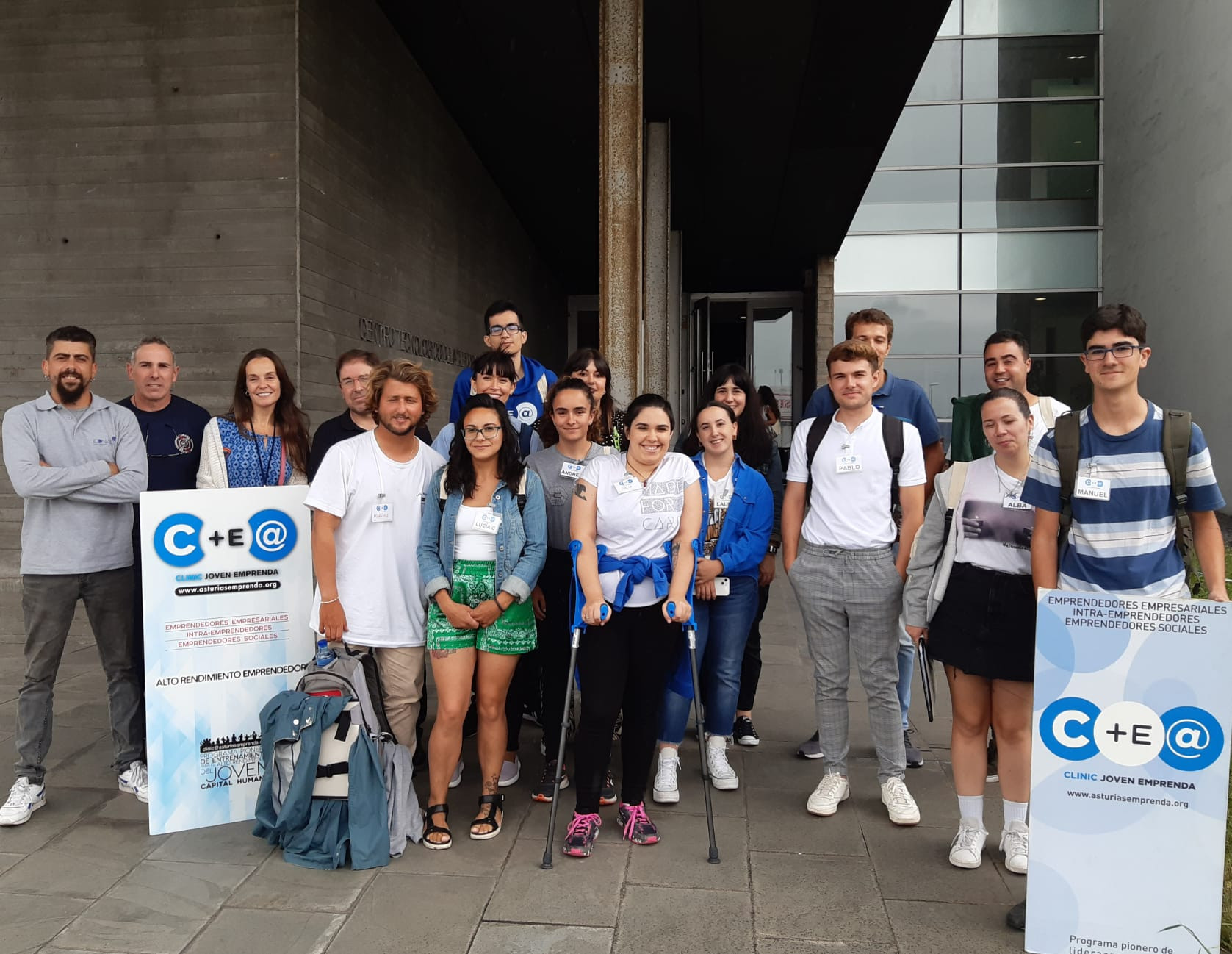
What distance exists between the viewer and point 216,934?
2.64 m

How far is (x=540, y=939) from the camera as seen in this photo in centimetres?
261

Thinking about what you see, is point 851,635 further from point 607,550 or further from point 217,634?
point 217,634

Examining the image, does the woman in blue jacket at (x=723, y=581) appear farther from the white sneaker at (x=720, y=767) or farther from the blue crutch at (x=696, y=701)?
the blue crutch at (x=696, y=701)

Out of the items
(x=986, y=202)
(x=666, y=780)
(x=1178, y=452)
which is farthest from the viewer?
(x=986, y=202)

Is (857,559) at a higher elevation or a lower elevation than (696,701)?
higher

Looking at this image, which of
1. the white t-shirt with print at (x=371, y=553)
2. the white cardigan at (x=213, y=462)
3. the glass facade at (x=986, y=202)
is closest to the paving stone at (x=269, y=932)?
the white t-shirt with print at (x=371, y=553)

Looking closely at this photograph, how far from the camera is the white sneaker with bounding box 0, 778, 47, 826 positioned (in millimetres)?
3346

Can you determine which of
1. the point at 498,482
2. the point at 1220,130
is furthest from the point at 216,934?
the point at 1220,130

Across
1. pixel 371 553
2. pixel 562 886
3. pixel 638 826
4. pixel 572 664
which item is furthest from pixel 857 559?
pixel 371 553

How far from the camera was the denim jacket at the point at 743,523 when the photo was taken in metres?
3.73

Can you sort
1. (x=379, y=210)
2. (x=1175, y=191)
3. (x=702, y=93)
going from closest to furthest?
(x=379, y=210) < (x=702, y=93) < (x=1175, y=191)

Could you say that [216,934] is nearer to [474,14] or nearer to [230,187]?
[230,187]

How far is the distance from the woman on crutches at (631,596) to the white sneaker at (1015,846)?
1187 mm

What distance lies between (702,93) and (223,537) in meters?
8.03
